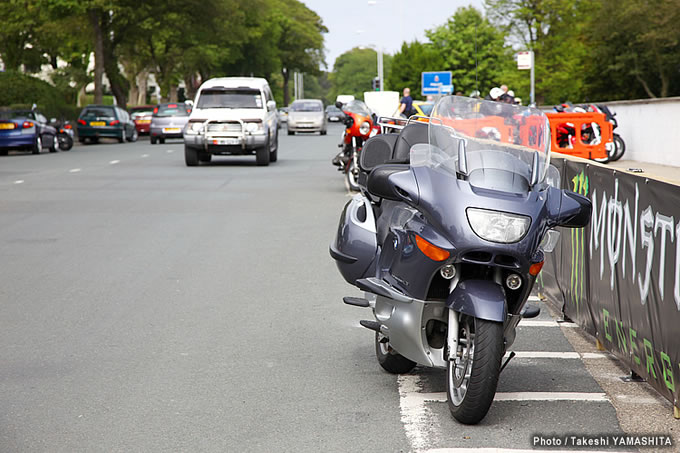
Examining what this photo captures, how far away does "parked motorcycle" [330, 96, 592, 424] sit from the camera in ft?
15.9

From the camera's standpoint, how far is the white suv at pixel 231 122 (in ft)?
83.0

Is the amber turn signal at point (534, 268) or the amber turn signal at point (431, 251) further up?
the amber turn signal at point (431, 251)

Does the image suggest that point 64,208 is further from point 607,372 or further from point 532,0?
point 532,0

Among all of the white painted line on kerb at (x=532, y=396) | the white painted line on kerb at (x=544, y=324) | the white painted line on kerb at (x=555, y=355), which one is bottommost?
the white painted line on kerb at (x=544, y=324)

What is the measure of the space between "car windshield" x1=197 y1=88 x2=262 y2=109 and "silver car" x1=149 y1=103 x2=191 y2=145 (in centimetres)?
1598

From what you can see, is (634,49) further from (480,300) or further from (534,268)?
(480,300)

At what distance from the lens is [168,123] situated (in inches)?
1677

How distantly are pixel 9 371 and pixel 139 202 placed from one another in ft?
34.9

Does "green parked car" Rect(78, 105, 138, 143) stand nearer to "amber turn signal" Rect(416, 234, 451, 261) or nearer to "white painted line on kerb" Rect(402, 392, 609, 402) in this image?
"white painted line on kerb" Rect(402, 392, 609, 402)

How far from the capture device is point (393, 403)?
548 centimetres

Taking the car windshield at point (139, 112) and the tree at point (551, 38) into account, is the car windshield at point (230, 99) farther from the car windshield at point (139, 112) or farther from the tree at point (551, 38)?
the tree at point (551, 38)

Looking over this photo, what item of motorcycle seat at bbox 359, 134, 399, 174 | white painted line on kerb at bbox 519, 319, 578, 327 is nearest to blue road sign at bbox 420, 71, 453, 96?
white painted line on kerb at bbox 519, 319, 578, 327

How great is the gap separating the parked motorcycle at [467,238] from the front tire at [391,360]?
1.03ft

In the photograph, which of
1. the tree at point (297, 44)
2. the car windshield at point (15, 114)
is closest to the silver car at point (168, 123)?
the car windshield at point (15, 114)
